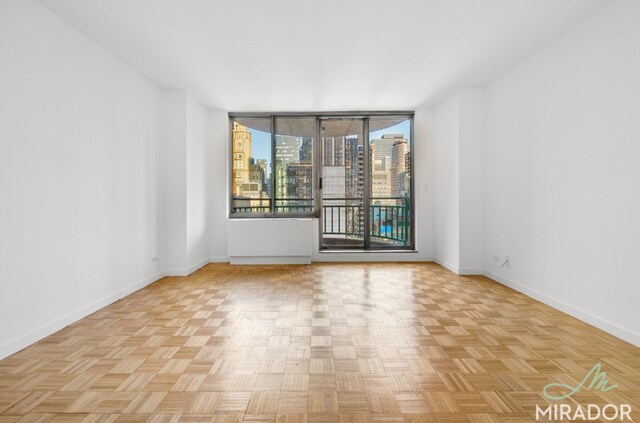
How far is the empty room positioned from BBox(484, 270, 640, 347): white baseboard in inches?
0.7

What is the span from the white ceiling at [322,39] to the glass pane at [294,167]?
4.07ft

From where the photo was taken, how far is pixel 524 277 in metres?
3.43

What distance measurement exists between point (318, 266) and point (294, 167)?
1.78m

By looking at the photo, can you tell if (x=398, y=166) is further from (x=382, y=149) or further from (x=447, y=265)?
(x=447, y=265)

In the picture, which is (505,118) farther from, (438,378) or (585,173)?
(438,378)

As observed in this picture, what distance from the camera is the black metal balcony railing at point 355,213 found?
5.46 meters

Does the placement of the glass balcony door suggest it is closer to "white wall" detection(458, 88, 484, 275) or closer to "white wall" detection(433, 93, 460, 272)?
"white wall" detection(433, 93, 460, 272)

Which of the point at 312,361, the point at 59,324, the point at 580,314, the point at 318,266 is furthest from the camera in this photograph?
the point at 318,266

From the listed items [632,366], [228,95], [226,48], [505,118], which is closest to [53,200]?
[226,48]

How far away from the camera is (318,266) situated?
16.2ft

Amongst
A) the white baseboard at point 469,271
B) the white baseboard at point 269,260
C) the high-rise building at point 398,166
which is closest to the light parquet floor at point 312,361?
the white baseboard at point 469,271

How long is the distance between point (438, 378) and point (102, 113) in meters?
3.64

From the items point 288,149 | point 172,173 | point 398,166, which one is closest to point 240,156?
point 288,149

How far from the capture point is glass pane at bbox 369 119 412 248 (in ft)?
17.9
